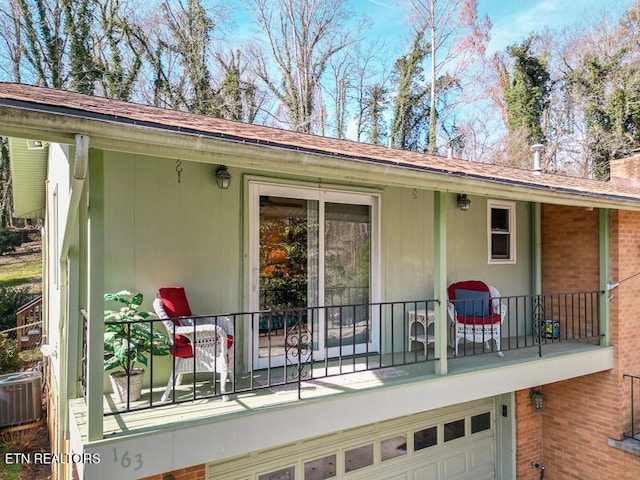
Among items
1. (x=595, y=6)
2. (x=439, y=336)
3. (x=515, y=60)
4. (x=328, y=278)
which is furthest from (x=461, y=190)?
(x=595, y=6)

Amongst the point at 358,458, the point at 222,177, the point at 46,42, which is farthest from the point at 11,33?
the point at 358,458

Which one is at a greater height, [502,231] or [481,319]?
[502,231]

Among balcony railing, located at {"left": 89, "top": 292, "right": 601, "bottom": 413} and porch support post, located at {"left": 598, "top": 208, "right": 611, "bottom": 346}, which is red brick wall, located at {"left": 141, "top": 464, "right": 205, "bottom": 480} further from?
porch support post, located at {"left": 598, "top": 208, "right": 611, "bottom": 346}

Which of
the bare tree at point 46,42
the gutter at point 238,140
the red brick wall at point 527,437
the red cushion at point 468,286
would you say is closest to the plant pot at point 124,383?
the gutter at point 238,140

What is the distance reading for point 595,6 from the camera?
61.4 ft

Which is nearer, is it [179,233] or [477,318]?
[179,233]

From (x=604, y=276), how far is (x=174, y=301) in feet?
20.3

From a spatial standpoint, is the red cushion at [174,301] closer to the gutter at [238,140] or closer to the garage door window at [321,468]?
the gutter at [238,140]

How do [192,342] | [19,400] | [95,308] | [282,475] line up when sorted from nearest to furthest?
[95,308] → [192,342] → [282,475] → [19,400]

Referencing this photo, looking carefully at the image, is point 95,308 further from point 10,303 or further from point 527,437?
point 10,303

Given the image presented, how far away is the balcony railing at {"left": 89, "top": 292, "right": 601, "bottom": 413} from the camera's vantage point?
440cm

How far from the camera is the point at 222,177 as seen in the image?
16.4 feet

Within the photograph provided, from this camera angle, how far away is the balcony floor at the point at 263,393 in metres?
3.51

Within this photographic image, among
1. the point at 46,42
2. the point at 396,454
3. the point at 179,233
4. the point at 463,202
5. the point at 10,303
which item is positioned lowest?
the point at 396,454
